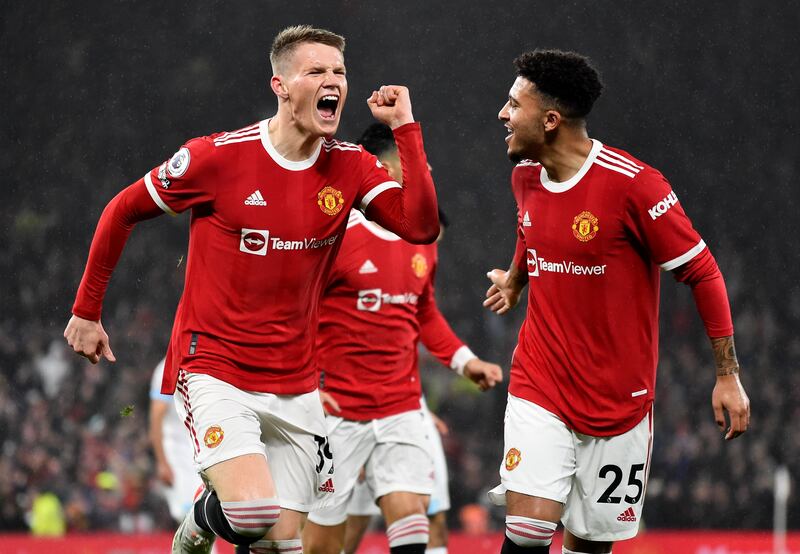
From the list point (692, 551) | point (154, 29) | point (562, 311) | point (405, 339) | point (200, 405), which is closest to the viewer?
point (200, 405)

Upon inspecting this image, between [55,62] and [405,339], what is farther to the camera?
[55,62]

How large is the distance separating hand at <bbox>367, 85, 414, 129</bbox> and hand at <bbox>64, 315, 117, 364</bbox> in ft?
3.91

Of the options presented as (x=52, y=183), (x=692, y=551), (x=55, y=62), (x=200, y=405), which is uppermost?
(x=55, y=62)

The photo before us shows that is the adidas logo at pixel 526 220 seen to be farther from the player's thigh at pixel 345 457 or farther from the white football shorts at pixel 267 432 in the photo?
the player's thigh at pixel 345 457

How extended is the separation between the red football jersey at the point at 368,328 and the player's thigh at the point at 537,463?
4.09 feet

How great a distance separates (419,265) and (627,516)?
66.4 inches

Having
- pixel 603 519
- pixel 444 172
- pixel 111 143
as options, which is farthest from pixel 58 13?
pixel 603 519

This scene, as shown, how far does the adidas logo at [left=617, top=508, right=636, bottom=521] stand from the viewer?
411 cm

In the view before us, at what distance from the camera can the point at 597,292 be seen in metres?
4.02

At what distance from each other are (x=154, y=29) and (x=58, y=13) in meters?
1.03

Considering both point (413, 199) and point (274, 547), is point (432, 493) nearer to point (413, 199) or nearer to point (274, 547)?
point (274, 547)

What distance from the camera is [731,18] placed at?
10336mm

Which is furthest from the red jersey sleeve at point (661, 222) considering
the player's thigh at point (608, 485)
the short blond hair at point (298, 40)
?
the short blond hair at point (298, 40)

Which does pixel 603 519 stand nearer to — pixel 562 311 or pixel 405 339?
pixel 562 311
